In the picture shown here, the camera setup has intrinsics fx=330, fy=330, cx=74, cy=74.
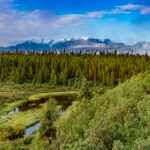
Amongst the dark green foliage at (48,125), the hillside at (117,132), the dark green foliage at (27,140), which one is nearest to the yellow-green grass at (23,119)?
the dark green foliage at (27,140)

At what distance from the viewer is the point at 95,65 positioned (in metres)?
186

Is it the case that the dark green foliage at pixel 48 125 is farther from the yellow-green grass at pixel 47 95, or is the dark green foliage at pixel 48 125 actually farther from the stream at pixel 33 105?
the yellow-green grass at pixel 47 95

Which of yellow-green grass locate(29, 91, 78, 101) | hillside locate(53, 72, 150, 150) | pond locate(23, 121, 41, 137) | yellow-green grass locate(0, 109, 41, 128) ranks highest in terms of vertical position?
hillside locate(53, 72, 150, 150)

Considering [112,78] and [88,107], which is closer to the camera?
[88,107]

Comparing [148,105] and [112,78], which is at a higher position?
[148,105]

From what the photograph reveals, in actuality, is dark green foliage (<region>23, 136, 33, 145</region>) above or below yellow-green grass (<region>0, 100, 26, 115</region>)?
above

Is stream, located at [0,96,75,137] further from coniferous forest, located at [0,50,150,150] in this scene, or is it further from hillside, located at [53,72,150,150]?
hillside, located at [53,72,150,150]

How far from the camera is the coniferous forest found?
117ft

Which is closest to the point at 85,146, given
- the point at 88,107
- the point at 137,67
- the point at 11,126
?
the point at 88,107

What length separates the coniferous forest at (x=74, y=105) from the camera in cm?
3572

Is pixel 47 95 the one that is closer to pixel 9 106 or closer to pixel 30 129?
pixel 9 106

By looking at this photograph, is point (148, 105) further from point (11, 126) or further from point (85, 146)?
point (11, 126)

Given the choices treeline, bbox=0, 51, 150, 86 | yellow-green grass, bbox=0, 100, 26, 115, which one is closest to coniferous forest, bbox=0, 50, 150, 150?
treeline, bbox=0, 51, 150, 86

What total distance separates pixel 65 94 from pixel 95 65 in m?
43.5
